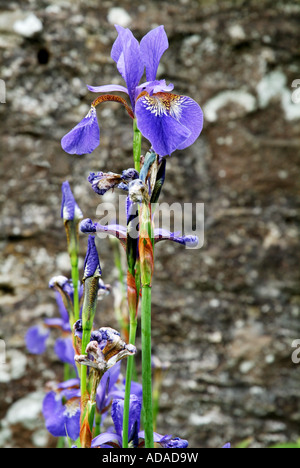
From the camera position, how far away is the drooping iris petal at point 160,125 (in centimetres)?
45

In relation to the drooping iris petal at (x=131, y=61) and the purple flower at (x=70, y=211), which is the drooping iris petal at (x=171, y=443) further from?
the drooping iris petal at (x=131, y=61)

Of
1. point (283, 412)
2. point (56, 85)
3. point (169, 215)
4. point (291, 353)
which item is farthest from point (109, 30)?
point (283, 412)

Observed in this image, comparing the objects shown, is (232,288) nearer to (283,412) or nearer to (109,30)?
(283,412)

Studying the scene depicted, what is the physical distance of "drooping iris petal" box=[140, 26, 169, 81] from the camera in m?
0.51

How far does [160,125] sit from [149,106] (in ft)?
0.10

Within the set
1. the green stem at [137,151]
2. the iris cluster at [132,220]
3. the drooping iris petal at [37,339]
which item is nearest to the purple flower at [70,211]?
the iris cluster at [132,220]

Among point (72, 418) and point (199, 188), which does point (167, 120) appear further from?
point (199, 188)

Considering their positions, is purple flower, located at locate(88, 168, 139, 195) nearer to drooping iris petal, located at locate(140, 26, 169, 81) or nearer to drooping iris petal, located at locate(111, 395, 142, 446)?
drooping iris petal, located at locate(140, 26, 169, 81)

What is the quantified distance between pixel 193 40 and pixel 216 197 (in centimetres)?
48

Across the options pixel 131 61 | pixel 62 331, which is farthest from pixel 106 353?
pixel 62 331

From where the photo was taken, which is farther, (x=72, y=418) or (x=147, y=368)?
(x=72, y=418)

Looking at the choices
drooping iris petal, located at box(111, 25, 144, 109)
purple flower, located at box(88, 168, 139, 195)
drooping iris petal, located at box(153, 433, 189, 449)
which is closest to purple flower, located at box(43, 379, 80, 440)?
drooping iris petal, located at box(153, 433, 189, 449)

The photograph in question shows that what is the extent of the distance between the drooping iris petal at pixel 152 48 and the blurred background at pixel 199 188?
2.79ft

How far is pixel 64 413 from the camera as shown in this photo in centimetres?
64
